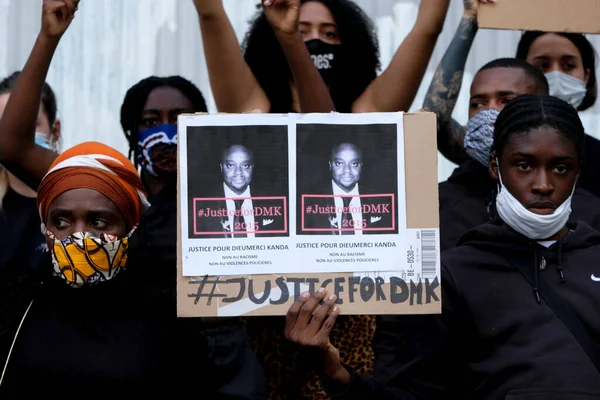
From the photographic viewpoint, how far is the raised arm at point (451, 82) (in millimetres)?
4660

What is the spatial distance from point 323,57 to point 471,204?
0.91 meters

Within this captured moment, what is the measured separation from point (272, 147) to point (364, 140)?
285mm

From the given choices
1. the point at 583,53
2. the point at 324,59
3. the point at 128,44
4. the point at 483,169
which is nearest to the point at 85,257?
the point at 324,59

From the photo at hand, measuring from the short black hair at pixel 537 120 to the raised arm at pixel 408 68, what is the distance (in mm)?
630

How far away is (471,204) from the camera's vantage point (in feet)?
13.5

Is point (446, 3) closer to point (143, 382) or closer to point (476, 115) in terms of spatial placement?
point (476, 115)

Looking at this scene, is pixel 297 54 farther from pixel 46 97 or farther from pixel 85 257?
pixel 46 97

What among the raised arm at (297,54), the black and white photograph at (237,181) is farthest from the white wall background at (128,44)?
the black and white photograph at (237,181)

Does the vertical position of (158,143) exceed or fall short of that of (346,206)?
it exceeds it

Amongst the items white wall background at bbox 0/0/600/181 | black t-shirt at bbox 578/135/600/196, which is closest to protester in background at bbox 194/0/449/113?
black t-shirt at bbox 578/135/600/196

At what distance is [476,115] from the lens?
4.25 meters

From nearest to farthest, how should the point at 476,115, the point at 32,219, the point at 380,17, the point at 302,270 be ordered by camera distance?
the point at 302,270 → the point at 476,115 → the point at 32,219 → the point at 380,17

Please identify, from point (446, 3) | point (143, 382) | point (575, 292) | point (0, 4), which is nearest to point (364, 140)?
point (575, 292)

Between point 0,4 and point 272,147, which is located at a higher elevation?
point 0,4
